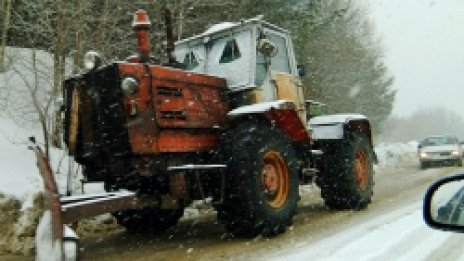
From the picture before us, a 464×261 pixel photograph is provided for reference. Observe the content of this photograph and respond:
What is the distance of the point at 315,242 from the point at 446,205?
3.71 m

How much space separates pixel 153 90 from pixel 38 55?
5697 millimetres

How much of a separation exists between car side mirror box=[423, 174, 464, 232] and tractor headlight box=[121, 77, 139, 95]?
149 inches

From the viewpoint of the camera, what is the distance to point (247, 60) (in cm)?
718

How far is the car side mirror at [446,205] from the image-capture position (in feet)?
7.30

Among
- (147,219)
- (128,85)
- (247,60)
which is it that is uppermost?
(247,60)

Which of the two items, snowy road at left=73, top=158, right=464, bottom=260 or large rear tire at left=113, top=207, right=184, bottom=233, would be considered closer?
snowy road at left=73, top=158, right=464, bottom=260

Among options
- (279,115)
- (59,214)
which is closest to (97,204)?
(59,214)

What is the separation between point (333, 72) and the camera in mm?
26875

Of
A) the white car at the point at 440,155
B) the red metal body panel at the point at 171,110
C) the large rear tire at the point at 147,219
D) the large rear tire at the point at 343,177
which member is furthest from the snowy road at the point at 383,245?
the white car at the point at 440,155

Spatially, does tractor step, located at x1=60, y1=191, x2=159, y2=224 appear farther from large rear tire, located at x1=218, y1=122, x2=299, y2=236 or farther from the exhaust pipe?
the exhaust pipe

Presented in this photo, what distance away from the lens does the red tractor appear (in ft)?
18.9

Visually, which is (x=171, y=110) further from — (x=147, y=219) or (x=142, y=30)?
(x=147, y=219)

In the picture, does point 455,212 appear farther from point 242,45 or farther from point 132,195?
point 242,45

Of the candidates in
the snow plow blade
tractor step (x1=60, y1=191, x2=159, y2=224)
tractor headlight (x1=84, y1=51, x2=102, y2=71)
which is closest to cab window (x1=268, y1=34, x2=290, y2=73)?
tractor headlight (x1=84, y1=51, x2=102, y2=71)
